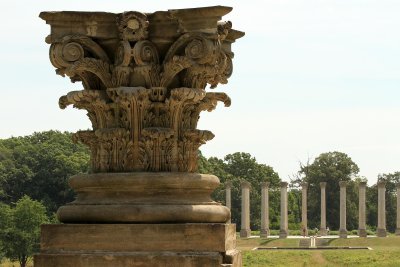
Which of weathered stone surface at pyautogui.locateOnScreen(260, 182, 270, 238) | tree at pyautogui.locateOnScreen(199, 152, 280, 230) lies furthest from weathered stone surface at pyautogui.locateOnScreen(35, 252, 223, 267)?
tree at pyautogui.locateOnScreen(199, 152, 280, 230)

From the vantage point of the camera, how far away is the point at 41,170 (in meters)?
126

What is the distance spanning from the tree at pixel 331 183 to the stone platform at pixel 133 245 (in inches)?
5235

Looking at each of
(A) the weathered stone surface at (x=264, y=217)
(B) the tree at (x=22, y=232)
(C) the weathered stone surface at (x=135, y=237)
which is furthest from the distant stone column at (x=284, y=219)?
(C) the weathered stone surface at (x=135, y=237)

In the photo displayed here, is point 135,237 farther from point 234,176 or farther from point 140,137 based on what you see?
point 234,176

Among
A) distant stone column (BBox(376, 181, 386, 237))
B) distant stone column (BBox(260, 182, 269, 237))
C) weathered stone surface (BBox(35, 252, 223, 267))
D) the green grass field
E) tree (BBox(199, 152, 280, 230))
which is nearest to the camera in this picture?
weathered stone surface (BBox(35, 252, 223, 267))

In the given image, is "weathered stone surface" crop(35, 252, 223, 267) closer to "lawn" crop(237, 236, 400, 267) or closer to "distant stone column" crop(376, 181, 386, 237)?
"lawn" crop(237, 236, 400, 267)

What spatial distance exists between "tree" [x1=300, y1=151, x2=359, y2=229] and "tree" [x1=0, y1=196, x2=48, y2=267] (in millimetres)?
63789

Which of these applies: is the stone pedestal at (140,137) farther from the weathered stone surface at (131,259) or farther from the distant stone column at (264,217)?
the distant stone column at (264,217)

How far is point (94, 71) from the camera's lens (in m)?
9.18

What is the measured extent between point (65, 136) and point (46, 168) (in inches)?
758

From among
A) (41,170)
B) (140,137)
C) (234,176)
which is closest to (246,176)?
(234,176)

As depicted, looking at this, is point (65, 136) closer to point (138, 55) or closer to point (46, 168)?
point (46, 168)

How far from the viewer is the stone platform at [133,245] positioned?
875 cm

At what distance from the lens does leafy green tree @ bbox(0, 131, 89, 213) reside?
11988 cm
